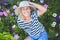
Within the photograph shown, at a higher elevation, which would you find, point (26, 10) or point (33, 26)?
point (26, 10)

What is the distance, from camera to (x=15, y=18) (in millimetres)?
1300

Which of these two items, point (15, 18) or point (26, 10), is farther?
point (15, 18)

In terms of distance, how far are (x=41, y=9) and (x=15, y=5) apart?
22 centimetres

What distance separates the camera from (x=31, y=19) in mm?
1208

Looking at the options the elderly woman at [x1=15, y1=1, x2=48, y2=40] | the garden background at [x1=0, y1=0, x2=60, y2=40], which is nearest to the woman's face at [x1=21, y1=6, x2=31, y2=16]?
the elderly woman at [x1=15, y1=1, x2=48, y2=40]

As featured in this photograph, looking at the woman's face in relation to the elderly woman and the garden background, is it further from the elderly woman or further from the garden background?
the garden background

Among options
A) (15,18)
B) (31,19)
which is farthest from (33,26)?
(15,18)

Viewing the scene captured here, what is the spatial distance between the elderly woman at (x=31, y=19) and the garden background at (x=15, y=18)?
0.06 metres

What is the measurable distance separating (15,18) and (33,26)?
0.56ft

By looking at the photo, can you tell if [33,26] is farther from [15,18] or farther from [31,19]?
[15,18]

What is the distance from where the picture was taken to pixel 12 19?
1323 millimetres

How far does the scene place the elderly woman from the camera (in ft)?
3.90

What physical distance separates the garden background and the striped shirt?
0.06m

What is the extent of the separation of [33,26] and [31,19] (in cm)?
5
